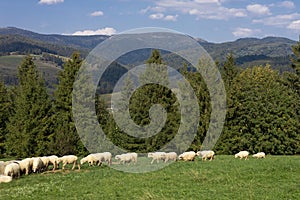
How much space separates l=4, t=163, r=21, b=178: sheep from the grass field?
81 centimetres

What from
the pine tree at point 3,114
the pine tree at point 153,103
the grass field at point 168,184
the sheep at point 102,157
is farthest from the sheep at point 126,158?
the pine tree at point 3,114

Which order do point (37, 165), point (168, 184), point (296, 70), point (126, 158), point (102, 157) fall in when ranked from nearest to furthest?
point (168, 184) < point (37, 165) < point (102, 157) < point (126, 158) < point (296, 70)

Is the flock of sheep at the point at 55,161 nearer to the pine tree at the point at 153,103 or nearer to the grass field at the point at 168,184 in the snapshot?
the grass field at the point at 168,184

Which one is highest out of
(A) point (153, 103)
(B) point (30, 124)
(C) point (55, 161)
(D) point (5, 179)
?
(A) point (153, 103)

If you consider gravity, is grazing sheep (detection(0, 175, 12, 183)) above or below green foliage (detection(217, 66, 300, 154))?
above

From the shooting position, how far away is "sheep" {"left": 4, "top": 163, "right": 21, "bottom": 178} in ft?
75.2

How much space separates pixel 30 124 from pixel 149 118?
1726cm

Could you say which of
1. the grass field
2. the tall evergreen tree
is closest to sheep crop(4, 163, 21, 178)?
the grass field

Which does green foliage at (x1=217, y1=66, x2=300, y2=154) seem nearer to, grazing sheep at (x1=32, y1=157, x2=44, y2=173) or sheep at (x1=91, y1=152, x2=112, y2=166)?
Answer: sheep at (x1=91, y1=152, x2=112, y2=166)

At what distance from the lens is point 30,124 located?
163 feet

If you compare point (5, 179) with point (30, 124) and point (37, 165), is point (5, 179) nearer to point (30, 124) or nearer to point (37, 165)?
point (37, 165)

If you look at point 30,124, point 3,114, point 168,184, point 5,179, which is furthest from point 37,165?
point 3,114

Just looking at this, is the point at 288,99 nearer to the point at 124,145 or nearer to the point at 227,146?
the point at 227,146

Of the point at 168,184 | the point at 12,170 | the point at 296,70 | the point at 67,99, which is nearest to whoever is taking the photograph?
the point at 168,184
